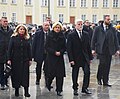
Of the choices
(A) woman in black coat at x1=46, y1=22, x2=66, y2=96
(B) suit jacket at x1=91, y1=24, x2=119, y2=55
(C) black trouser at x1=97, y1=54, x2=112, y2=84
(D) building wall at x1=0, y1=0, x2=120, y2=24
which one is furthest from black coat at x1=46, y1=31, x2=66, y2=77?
(D) building wall at x1=0, y1=0, x2=120, y2=24

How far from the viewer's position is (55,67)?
10.7 m

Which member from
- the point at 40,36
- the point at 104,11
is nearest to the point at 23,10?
the point at 104,11

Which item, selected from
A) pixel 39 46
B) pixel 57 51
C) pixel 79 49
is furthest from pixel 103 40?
pixel 39 46

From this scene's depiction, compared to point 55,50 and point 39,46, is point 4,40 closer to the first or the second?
point 39,46

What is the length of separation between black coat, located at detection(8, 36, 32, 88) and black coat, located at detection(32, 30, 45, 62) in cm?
193

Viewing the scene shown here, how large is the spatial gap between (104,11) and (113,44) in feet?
214

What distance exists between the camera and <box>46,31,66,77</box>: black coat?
1069 cm

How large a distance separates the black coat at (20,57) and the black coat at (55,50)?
0.66 meters

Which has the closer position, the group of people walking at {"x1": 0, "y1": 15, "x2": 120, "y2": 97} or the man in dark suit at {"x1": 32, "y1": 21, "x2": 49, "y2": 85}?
the group of people walking at {"x1": 0, "y1": 15, "x2": 120, "y2": 97}

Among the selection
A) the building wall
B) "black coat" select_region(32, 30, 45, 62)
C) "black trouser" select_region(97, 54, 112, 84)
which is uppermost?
the building wall

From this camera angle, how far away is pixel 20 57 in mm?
10344

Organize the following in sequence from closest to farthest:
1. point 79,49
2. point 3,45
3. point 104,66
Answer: point 79,49 → point 3,45 → point 104,66

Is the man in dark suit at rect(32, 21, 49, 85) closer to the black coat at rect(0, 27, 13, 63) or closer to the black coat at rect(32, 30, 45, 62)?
the black coat at rect(32, 30, 45, 62)

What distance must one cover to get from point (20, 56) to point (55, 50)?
3.19 feet
